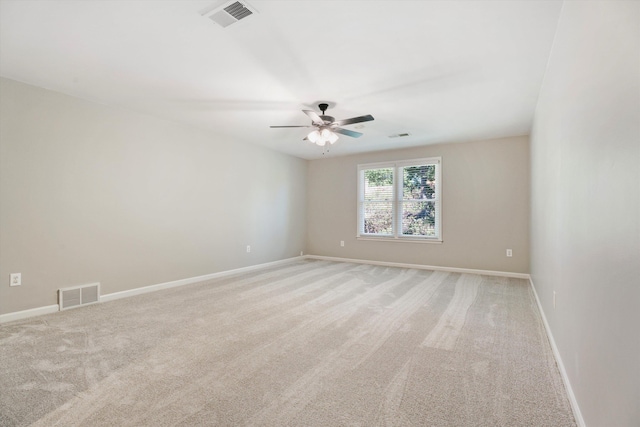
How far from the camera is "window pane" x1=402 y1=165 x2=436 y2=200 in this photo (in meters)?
5.92

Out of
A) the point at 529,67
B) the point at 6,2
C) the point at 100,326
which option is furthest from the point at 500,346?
the point at 6,2

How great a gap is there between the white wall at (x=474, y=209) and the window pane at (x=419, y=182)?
0.74 ft

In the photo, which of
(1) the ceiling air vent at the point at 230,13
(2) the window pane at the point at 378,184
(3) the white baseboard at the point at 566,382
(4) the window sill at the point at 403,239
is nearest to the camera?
(3) the white baseboard at the point at 566,382

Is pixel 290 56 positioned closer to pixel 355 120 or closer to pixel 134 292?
pixel 355 120

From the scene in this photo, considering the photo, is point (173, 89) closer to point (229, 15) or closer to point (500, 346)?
point (229, 15)

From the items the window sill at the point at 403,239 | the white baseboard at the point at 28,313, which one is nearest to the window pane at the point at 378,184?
the window sill at the point at 403,239

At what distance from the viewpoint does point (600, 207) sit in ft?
4.03

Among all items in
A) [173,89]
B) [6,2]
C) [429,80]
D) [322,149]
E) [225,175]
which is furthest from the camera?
[322,149]

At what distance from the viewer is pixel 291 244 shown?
6.82 m

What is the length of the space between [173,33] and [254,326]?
8.40 ft

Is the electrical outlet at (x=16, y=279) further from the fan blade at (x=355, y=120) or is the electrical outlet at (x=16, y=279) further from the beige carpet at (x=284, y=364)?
the fan blade at (x=355, y=120)

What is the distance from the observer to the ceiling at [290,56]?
6.86 ft

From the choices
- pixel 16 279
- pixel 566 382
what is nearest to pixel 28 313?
pixel 16 279

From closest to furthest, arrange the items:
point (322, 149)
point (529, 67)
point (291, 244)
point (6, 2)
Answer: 1. point (6, 2)
2. point (529, 67)
3. point (322, 149)
4. point (291, 244)
